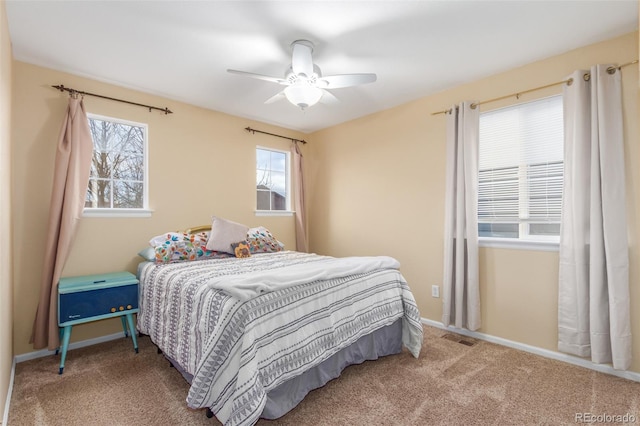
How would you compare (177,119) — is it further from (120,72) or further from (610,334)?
(610,334)

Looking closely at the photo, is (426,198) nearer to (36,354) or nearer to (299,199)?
(299,199)

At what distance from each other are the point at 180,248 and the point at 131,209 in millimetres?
715

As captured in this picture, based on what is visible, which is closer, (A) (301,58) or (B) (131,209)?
(A) (301,58)

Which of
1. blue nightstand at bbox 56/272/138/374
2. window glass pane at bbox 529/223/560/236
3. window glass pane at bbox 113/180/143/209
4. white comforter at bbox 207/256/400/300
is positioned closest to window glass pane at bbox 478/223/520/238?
window glass pane at bbox 529/223/560/236

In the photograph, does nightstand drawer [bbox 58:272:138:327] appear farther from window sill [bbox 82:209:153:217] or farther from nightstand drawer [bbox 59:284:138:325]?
window sill [bbox 82:209:153:217]

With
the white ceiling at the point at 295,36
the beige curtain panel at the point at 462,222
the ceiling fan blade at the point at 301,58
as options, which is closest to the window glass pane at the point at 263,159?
the white ceiling at the point at 295,36

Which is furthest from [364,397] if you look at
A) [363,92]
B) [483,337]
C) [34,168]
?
[34,168]

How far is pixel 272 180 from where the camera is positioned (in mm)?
4480

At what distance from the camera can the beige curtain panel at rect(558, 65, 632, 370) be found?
2232mm

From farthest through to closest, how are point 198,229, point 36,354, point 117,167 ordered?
point 198,229 → point 117,167 → point 36,354

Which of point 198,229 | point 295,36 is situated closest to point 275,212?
point 198,229

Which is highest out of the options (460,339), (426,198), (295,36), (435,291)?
(295,36)

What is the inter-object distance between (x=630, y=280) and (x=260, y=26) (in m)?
3.16

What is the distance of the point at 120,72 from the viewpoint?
2.84 metres
